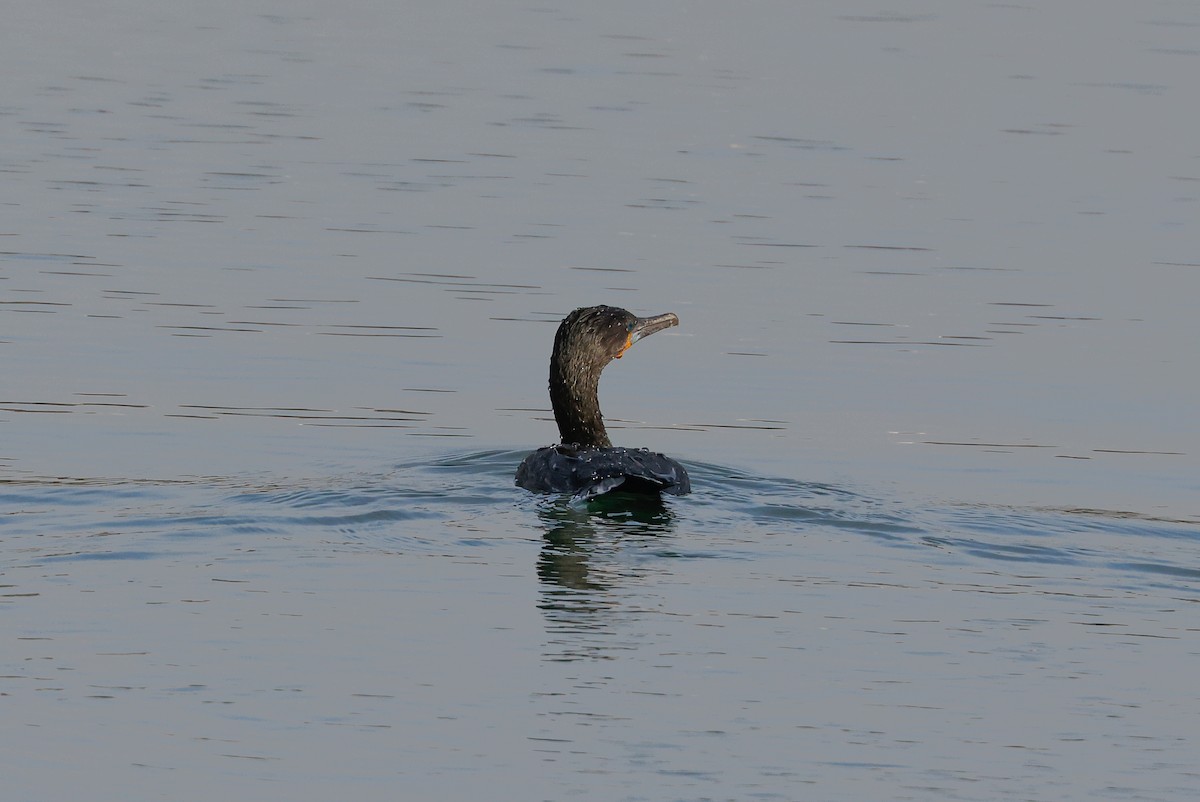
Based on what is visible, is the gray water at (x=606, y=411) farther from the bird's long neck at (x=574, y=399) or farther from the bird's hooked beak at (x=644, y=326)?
the bird's hooked beak at (x=644, y=326)

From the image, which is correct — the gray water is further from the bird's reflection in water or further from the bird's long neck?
the bird's long neck

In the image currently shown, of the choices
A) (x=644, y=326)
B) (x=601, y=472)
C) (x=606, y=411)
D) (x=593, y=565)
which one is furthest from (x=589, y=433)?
(x=593, y=565)

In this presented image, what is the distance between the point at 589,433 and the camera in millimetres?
12750

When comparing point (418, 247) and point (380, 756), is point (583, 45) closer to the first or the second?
point (418, 247)

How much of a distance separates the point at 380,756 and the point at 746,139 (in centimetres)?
1683

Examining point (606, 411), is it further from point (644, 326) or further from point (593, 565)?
point (593, 565)

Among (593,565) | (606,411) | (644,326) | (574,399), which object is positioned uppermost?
(644,326)

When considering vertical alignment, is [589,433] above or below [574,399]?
below

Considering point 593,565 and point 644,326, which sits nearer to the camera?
point 593,565

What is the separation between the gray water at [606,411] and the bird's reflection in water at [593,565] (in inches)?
1.6

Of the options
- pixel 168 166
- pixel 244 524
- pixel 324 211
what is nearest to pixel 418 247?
pixel 324 211

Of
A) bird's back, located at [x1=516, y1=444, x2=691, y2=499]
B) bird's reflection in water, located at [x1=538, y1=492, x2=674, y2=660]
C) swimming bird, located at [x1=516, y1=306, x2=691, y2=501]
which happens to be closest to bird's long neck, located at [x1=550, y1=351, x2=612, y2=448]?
swimming bird, located at [x1=516, y1=306, x2=691, y2=501]

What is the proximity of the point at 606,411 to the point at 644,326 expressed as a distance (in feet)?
6.00

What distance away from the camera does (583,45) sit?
30.4 metres
